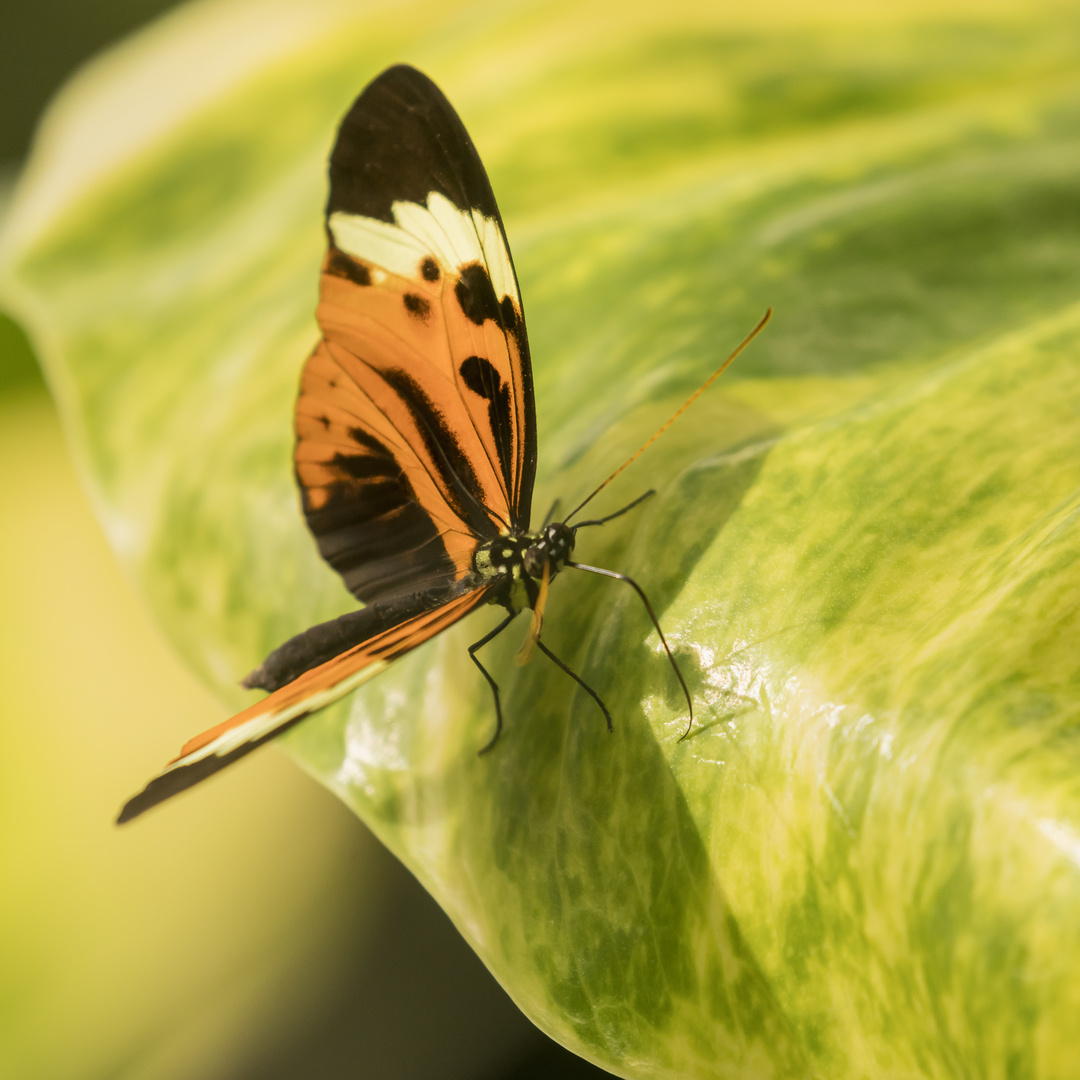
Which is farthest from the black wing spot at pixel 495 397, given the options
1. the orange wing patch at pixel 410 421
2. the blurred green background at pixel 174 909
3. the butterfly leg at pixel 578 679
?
the blurred green background at pixel 174 909

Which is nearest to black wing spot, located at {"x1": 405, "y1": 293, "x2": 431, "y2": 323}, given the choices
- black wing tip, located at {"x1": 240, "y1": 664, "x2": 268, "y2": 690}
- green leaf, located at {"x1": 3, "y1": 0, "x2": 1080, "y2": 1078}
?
green leaf, located at {"x1": 3, "y1": 0, "x2": 1080, "y2": 1078}

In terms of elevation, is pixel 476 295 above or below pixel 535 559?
above

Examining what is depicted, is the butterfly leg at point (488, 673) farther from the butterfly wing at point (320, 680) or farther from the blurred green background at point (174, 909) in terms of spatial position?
the blurred green background at point (174, 909)

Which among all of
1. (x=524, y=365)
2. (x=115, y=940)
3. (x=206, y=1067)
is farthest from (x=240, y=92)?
(x=206, y=1067)

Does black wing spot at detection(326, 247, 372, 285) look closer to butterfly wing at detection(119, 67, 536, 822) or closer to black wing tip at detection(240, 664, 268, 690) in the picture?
butterfly wing at detection(119, 67, 536, 822)

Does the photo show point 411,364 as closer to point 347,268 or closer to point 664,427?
point 347,268

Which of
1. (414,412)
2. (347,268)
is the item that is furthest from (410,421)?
(347,268)

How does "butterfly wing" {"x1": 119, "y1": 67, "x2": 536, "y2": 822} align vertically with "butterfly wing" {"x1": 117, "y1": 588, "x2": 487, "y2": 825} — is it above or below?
above
